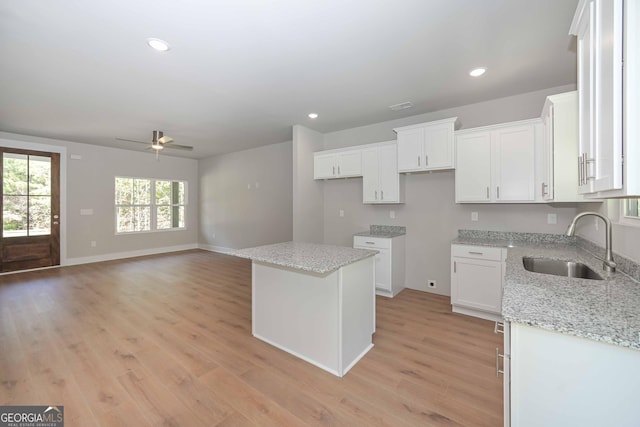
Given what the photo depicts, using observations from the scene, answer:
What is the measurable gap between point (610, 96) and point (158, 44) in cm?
298

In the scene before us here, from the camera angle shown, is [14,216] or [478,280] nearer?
[478,280]

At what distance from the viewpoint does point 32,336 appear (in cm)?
271

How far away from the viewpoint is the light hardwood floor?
1731 mm

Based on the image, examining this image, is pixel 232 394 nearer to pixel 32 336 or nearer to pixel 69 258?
pixel 32 336

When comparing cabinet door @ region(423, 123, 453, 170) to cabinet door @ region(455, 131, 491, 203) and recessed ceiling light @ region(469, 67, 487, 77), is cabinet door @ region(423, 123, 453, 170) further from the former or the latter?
recessed ceiling light @ region(469, 67, 487, 77)

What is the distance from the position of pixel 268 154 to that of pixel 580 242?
5505mm

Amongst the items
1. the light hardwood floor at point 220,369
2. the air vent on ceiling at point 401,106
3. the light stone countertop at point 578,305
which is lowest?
the light hardwood floor at point 220,369

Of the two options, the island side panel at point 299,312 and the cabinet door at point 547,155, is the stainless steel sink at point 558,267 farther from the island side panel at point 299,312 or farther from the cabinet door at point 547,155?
the island side panel at point 299,312

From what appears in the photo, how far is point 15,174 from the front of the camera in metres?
5.15

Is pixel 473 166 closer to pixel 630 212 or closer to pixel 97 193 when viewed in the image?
pixel 630 212

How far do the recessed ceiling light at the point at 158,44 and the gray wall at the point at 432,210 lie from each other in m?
3.06

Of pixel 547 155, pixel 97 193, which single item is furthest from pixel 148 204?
pixel 547 155

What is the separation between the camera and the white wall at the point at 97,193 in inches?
227

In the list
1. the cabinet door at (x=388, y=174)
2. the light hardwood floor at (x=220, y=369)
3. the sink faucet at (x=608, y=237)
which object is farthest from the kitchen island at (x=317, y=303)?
the cabinet door at (x=388, y=174)
